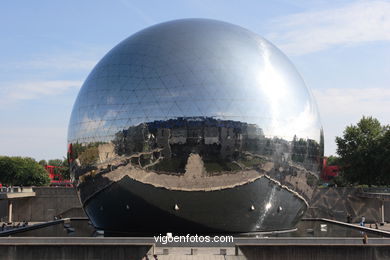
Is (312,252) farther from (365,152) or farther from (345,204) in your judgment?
(365,152)

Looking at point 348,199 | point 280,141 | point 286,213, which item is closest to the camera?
point 280,141

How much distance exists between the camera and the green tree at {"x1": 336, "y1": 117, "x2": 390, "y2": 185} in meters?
48.1

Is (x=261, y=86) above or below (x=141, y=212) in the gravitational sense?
above

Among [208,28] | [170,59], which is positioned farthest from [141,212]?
[208,28]

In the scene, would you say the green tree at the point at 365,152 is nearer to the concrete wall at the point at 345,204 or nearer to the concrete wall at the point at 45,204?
the concrete wall at the point at 345,204

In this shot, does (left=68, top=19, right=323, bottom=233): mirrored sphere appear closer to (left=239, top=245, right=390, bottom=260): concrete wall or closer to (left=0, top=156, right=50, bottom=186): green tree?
(left=239, top=245, right=390, bottom=260): concrete wall

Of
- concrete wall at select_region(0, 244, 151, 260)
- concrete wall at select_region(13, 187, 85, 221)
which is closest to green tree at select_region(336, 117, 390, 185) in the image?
concrete wall at select_region(13, 187, 85, 221)

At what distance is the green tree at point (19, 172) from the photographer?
241 feet

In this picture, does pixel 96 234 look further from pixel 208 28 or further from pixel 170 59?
pixel 208 28

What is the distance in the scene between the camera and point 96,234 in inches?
885

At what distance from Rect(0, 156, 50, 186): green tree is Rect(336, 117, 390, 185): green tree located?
45287 millimetres

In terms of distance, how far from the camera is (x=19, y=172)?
73062 mm

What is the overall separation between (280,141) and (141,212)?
6348 mm

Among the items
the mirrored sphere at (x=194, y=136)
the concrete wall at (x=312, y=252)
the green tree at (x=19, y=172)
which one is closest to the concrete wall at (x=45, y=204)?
the mirrored sphere at (x=194, y=136)
